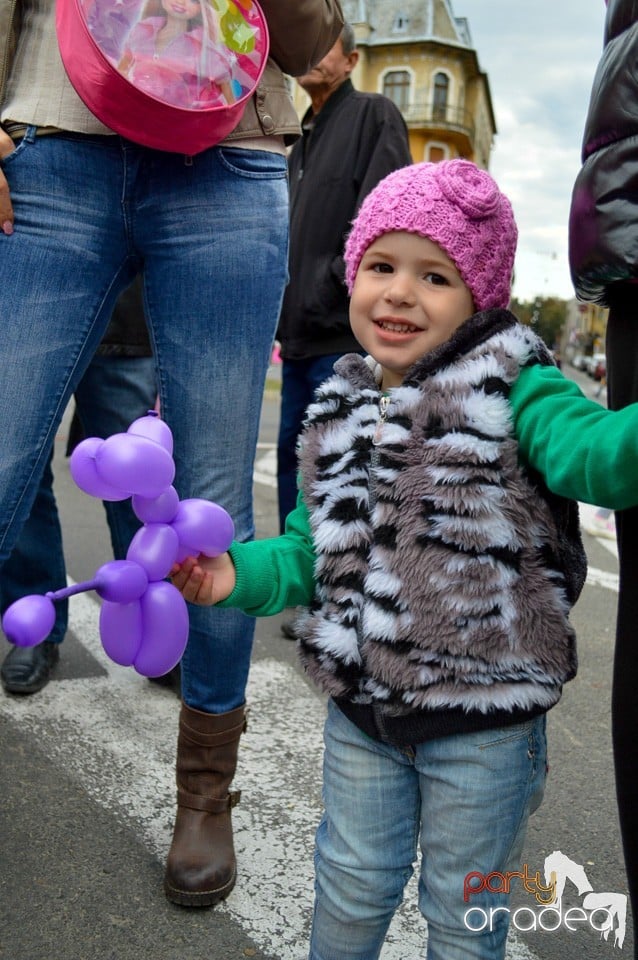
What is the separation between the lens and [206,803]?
75.6 inches

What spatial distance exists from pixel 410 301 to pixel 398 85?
1804 inches

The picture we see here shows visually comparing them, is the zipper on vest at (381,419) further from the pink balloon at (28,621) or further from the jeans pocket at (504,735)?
the pink balloon at (28,621)

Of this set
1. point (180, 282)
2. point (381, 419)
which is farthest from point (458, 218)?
point (180, 282)

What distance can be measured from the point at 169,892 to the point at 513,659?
907 mm

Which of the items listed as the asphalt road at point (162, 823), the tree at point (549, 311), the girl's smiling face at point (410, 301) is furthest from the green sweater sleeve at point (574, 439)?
the tree at point (549, 311)

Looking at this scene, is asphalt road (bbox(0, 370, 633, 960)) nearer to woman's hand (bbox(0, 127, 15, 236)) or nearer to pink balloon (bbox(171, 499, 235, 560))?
pink balloon (bbox(171, 499, 235, 560))

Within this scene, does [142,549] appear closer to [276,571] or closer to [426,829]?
[276,571]

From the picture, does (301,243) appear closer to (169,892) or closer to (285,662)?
(285,662)

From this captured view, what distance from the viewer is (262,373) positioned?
189 cm

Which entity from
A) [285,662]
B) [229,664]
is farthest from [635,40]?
[285,662]

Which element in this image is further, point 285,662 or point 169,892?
point 285,662

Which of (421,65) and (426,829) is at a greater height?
(421,65)

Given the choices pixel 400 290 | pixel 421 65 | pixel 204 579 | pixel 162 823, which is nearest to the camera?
pixel 204 579

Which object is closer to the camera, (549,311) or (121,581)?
(121,581)
